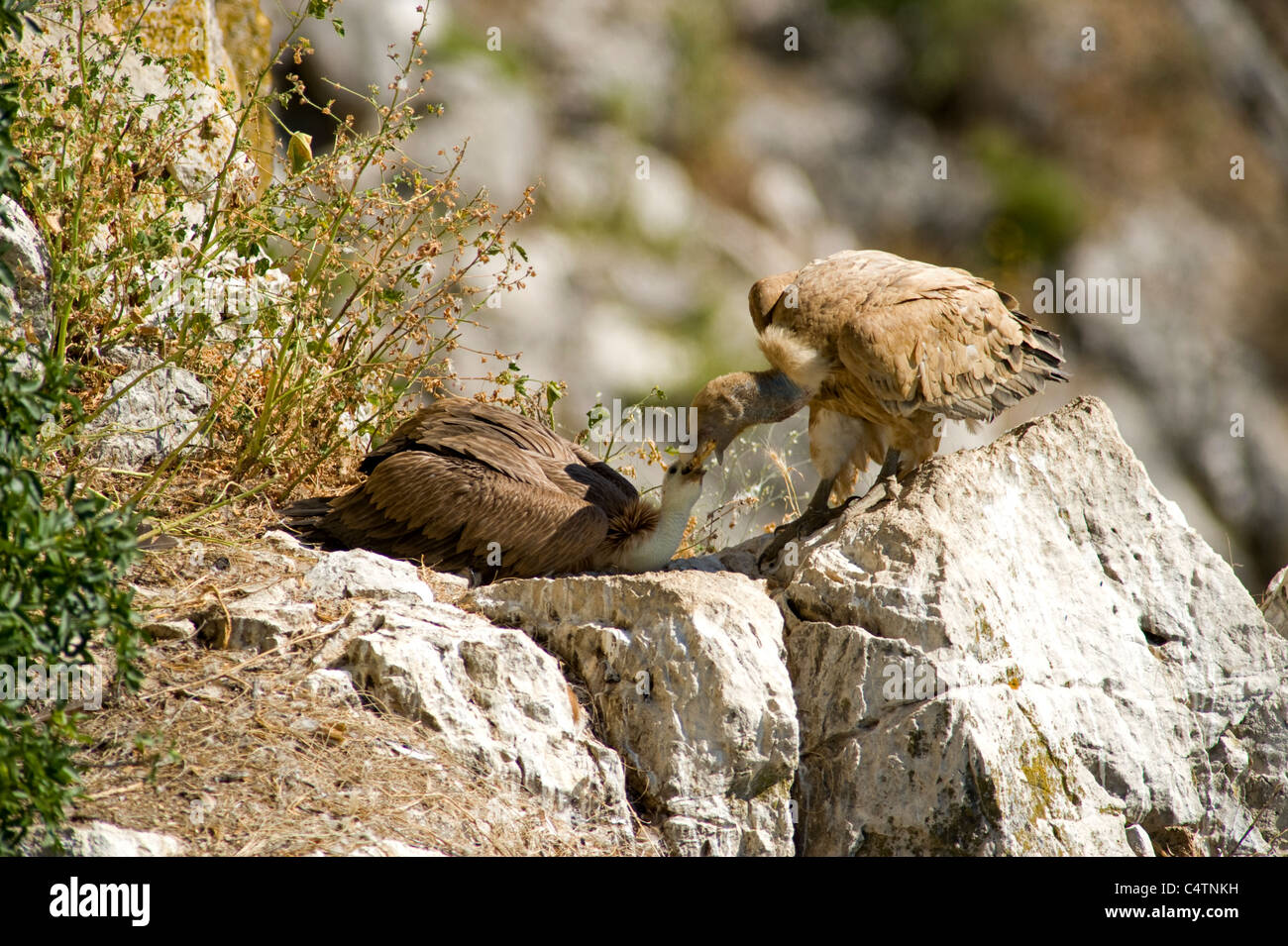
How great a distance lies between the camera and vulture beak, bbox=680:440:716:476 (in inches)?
222

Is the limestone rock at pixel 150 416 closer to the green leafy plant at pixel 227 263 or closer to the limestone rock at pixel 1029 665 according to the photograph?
the green leafy plant at pixel 227 263

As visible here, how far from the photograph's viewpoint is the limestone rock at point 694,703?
4.54 m

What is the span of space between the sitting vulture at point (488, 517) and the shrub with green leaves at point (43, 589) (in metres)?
2.21

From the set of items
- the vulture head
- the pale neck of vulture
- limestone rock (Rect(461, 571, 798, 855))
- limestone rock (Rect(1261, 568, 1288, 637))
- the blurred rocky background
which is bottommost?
limestone rock (Rect(461, 571, 798, 855))

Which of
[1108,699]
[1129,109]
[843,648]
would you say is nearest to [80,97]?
[843,648]

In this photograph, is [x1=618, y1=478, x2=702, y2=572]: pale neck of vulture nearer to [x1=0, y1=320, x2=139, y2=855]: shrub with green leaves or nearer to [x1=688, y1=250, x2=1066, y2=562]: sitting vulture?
[x1=688, y1=250, x2=1066, y2=562]: sitting vulture

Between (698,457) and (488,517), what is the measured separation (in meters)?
0.99

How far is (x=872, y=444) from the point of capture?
616 cm

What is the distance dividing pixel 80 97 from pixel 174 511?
176 cm

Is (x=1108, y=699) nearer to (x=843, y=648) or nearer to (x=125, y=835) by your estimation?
(x=843, y=648)

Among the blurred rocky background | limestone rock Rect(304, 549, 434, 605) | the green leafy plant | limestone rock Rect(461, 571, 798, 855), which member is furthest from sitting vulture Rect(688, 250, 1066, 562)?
the blurred rocky background

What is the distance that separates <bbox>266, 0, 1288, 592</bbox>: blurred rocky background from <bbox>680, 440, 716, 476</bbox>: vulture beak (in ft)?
40.9

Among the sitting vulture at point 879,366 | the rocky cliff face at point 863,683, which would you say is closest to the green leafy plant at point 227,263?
the rocky cliff face at point 863,683

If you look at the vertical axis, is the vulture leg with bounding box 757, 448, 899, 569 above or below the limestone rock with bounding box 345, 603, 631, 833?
above
